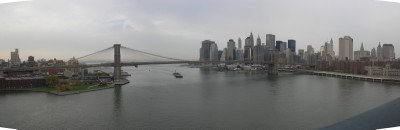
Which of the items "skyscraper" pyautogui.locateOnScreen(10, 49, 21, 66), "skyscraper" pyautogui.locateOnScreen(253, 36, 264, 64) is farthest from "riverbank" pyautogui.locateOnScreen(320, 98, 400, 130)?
"skyscraper" pyautogui.locateOnScreen(253, 36, 264, 64)

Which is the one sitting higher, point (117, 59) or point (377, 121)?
point (117, 59)

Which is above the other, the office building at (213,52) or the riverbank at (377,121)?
the office building at (213,52)

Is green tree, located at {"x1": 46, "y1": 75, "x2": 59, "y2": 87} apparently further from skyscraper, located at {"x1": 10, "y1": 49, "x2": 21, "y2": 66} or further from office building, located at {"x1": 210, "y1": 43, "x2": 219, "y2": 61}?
office building, located at {"x1": 210, "y1": 43, "x2": 219, "y2": 61}

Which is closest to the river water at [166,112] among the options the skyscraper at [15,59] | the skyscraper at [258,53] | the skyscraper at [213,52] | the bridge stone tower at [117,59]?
the skyscraper at [15,59]

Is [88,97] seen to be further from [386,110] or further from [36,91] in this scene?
[386,110]

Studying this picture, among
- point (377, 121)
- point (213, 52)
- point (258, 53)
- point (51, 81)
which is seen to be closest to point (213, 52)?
point (213, 52)

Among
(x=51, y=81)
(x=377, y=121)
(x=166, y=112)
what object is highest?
(x=51, y=81)

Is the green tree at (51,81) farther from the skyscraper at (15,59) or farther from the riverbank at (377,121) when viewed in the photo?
the riverbank at (377,121)

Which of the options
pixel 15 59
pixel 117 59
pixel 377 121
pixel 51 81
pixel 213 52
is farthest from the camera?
pixel 213 52

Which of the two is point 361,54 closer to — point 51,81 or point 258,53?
point 51,81

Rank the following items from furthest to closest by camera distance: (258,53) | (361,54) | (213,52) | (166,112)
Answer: (258,53) → (213,52) → (361,54) → (166,112)

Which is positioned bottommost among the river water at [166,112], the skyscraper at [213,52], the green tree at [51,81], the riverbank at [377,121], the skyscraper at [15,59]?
the river water at [166,112]
